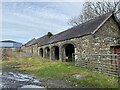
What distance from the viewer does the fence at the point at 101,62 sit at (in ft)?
40.3

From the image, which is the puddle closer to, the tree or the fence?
the fence

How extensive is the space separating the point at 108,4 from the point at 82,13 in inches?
231

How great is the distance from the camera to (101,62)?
48.9 ft

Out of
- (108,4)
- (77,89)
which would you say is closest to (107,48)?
(77,89)

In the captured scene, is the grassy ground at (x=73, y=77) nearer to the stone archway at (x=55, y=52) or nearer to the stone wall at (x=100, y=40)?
the stone wall at (x=100, y=40)

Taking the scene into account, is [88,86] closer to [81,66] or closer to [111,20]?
[81,66]

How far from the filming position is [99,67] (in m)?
14.1

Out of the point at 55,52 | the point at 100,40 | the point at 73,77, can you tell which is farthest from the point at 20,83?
the point at 55,52

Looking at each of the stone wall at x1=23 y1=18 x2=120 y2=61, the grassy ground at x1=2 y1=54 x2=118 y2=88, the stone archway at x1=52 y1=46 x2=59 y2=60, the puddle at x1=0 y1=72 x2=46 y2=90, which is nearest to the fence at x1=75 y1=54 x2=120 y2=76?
the grassy ground at x1=2 y1=54 x2=118 y2=88

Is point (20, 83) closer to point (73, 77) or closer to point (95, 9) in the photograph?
point (73, 77)

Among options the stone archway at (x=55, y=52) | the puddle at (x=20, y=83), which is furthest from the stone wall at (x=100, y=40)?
the stone archway at (x=55, y=52)

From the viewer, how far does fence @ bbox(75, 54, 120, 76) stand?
12272 millimetres

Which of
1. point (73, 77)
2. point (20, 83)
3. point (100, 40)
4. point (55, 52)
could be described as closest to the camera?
point (20, 83)

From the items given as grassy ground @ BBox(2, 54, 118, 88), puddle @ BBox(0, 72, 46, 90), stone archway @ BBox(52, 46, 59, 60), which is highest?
stone archway @ BBox(52, 46, 59, 60)
